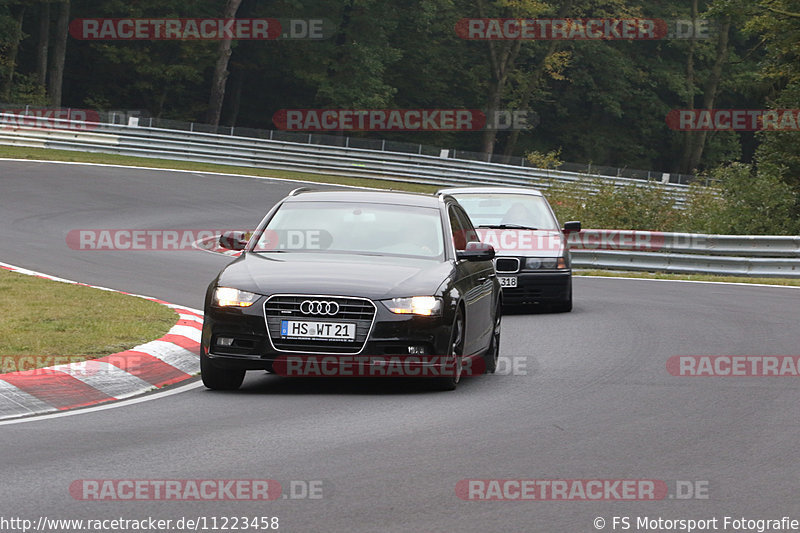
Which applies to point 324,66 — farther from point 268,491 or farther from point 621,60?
point 268,491

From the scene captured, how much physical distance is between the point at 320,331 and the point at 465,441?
2048 mm

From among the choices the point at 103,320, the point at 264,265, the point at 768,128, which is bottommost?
the point at 103,320

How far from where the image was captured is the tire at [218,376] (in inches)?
392

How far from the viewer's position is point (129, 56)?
2532 inches

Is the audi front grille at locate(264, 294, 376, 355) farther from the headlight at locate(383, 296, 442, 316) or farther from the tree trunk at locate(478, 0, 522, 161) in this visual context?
the tree trunk at locate(478, 0, 522, 161)

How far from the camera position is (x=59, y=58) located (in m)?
59.2

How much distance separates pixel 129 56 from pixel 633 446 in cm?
5918

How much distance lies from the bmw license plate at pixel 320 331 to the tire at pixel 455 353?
32.5 inches

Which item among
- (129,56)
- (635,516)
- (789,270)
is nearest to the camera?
(635,516)

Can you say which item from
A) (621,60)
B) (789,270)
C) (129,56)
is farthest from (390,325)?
(621,60)

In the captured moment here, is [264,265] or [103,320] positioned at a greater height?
[264,265]
